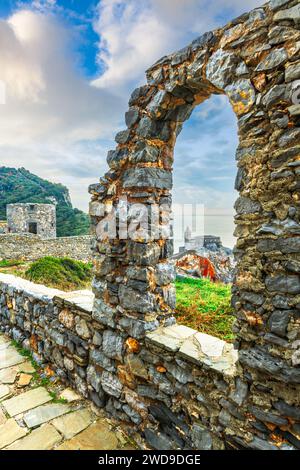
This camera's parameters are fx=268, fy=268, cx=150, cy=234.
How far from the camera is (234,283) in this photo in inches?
72.6

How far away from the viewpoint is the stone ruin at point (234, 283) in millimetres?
1568

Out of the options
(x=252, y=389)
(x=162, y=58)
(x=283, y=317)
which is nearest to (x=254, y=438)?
(x=252, y=389)

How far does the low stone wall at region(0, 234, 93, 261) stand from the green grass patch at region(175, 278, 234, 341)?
10.6 m

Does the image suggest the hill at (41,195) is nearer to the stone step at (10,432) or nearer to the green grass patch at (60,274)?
the green grass patch at (60,274)

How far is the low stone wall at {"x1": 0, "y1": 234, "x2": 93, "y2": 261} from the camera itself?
44.1ft

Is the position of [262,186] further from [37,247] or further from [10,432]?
[37,247]

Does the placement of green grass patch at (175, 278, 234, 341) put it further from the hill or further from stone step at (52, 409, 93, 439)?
the hill

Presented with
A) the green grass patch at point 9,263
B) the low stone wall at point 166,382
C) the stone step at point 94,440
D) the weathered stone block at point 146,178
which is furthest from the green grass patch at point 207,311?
the green grass patch at point 9,263

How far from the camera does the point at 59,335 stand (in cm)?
333

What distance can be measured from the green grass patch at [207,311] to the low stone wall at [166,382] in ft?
1.50

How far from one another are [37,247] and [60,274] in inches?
288

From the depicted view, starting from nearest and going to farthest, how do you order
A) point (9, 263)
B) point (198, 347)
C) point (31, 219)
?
point (198, 347)
point (9, 263)
point (31, 219)

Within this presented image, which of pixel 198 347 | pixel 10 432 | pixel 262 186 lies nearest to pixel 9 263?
pixel 10 432

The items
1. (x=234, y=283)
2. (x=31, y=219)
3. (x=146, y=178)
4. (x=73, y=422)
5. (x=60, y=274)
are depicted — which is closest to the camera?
(x=234, y=283)
